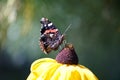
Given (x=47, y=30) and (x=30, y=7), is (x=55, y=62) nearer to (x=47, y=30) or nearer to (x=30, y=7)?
(x=47, y=30)

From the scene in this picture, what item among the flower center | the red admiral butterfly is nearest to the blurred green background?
the red admiral butterfly

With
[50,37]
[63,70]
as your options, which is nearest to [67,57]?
[63,70]

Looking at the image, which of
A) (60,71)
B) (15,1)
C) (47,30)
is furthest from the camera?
(15,1)

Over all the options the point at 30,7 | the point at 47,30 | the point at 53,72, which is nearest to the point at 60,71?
the point at 53,72

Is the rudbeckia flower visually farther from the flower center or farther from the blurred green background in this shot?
the blurred green background

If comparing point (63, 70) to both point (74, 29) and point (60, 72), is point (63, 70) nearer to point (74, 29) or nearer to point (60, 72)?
point (60, 72)

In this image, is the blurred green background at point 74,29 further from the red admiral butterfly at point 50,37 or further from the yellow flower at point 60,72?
the yellow flower at point 60,72

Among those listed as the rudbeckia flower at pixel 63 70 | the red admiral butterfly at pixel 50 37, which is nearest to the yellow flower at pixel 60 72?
the rudbeckia flower at pixel 63 70
